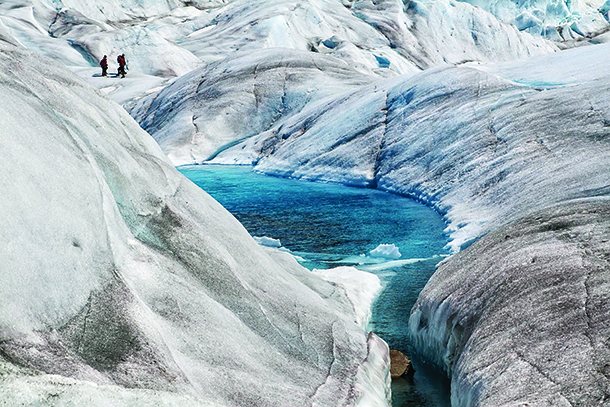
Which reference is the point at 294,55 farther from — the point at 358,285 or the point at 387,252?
the point at 358,285

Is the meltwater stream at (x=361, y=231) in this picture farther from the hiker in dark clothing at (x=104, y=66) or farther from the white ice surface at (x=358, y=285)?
the hiker in dark clothing at (x=104, y=66)

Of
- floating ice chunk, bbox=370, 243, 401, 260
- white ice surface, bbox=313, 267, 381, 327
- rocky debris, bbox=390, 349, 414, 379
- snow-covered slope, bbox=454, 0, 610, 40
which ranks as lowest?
snow-covered slope, bbox=454, 0, 610, 40

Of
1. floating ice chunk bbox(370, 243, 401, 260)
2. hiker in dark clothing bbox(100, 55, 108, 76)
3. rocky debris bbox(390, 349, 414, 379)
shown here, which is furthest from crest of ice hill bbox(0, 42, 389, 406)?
hiker in dark clothing bbox(100, 55, 108, 76)

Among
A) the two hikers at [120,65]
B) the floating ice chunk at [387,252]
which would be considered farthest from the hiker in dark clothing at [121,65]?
the floating ice chunk at [387,252]

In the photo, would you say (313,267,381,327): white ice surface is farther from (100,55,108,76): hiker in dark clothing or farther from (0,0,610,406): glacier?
(100,55,108,76): hiker in dark clothing

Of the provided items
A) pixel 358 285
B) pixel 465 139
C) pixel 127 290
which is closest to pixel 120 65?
pixel 465 139

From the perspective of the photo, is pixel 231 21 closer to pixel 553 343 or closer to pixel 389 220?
pixel 389 220

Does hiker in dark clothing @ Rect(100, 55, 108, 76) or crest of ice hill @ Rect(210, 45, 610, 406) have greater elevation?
crest of ice hill @ Rect(210, 45, 610, 406)
